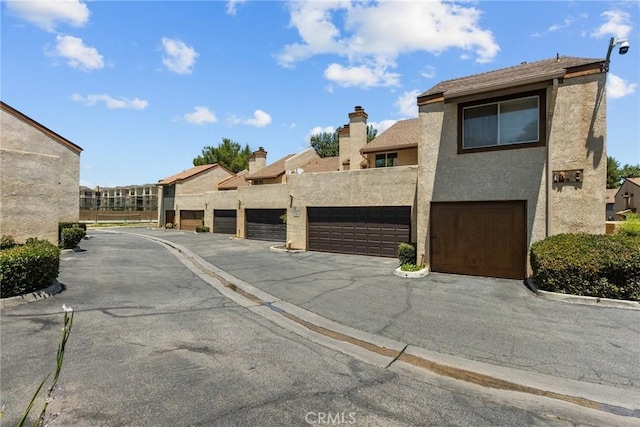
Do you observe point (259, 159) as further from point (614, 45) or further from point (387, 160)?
point (614, 45)

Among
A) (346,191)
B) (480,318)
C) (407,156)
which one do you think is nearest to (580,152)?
(480,318)

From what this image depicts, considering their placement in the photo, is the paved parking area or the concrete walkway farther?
the paved parking area

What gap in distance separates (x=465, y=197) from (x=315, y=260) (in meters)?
7.37

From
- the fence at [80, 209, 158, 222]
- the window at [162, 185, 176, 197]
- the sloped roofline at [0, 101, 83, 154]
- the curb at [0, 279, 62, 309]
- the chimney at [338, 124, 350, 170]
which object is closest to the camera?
the curb at [0, 279, 62, 309]

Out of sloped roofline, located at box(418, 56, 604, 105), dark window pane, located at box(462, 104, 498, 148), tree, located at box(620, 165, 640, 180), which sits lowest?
dark window pane, located at box(462, 104, 498, 148)

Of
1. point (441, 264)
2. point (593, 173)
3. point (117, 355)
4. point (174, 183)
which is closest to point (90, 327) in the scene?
point (117, 355)

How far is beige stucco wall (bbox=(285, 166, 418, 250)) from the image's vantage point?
54.6 ft

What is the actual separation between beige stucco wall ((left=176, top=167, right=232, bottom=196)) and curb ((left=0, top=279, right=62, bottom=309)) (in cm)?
3281

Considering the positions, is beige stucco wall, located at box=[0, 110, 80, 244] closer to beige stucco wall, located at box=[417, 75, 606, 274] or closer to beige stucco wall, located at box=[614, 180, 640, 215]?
beige stucco wall, located at box=[417, 75, 606, 274]

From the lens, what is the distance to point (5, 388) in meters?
4.16

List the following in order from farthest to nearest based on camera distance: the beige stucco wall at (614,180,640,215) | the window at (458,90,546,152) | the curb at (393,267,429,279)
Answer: the beige stucco wall at (614,180,640,215) < the curb at (393,267,429,279) < the window at (458,90,546,152)

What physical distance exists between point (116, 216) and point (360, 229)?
55316 millimetres

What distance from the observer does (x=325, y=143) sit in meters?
59.6

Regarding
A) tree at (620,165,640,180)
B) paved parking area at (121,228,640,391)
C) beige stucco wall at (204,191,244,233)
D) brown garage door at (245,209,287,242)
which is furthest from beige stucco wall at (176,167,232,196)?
tree at (620,165,640,180)
